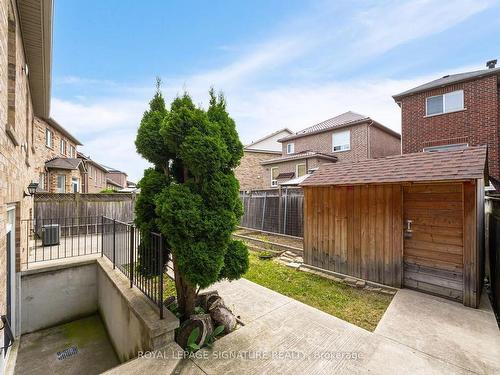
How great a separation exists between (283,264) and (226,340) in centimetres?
379

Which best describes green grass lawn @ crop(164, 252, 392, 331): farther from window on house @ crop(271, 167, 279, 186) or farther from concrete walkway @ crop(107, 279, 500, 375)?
window on house @ crop(271, 167, 279, 186)

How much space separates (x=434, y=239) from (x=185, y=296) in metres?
4.70

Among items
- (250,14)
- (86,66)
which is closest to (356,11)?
(250,14)

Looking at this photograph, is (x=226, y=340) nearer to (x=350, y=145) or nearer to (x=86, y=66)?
(x=86, y=66)

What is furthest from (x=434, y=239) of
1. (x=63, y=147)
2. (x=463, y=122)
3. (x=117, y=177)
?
(x=117, y=177)

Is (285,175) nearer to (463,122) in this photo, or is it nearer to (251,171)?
(251,171)

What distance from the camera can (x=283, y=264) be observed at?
6660 mm

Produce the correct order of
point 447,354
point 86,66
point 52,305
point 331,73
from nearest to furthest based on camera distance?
1. point 447,354
2. point 52,305
3. point 86,66
4. point 331,73

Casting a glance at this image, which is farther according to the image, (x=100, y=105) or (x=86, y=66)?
(x=100, y=105)

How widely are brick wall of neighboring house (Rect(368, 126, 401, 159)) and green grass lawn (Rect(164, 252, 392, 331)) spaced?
13.4 meters

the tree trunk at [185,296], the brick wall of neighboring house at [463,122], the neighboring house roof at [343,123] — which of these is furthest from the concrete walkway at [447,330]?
the neighboring house roof at [343,123]

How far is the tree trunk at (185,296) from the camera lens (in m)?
3.39

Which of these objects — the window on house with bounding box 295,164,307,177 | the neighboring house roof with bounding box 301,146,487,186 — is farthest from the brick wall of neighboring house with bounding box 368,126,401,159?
the neighboring house roof with bounding box 301,146,487,186

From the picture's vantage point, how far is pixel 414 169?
480 cm
